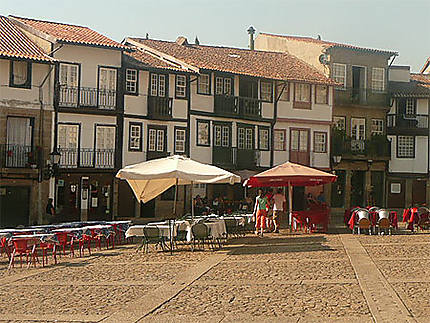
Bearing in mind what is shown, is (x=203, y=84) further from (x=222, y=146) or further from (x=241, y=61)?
(x=241, y=61)

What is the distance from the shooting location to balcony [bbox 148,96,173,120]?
3250 cm

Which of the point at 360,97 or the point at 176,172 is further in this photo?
the point at 360,97

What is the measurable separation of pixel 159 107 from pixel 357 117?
14.5 m

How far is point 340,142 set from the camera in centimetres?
3978

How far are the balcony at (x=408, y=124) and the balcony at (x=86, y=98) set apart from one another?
1958 cm

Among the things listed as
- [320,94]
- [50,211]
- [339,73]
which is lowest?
[50,211]

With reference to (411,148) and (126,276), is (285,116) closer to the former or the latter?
(411,148)

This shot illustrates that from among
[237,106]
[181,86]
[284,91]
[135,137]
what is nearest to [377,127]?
[284,91]

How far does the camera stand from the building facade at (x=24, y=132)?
91.4 ft

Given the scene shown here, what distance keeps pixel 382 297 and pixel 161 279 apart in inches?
170

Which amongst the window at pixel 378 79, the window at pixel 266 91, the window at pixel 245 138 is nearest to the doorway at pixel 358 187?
the window at pixel 378 79

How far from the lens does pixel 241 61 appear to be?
38719 mm

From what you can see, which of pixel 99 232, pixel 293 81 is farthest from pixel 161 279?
pixel 293 81

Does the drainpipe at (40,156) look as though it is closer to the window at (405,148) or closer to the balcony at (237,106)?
the balcony at (237,106)
